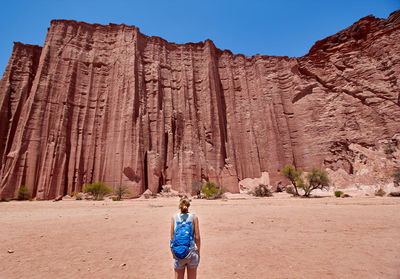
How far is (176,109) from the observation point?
3572cm

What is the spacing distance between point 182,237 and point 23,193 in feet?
97.1

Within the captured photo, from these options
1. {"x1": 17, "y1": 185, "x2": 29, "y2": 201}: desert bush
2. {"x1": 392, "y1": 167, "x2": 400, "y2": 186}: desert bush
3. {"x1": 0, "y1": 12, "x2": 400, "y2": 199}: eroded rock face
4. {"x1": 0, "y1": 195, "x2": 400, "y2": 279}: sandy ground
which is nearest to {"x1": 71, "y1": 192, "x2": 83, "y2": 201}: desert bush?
{"x1": 0, "y1": 12, "x2": 400, "y2": 199}: eroded rock face

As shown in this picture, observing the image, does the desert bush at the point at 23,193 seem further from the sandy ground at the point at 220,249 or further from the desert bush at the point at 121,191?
the sandy ground at the point at 220,249

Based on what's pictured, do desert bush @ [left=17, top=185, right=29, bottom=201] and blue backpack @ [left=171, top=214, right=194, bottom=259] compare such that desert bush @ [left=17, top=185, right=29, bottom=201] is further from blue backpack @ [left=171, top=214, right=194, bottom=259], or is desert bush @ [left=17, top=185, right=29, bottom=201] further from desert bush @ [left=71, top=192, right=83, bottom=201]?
blue backpack @ [left=171, top=214, right=194, bottom=259]

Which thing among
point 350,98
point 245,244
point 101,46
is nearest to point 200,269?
point 245,244

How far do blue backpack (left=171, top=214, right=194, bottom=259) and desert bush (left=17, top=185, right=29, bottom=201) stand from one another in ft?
96.5

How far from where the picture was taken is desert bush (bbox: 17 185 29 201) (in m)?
23.9

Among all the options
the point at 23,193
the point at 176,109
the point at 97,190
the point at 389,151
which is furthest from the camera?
the point at 176,109

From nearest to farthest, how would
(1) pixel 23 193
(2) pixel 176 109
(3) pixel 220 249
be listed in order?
→ (3) pixel 220 249, (1) pixel 23 193, (2) pixel 176 109

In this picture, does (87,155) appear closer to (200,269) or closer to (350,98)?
(200,269)

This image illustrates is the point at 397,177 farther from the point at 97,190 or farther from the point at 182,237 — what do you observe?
the point at 97,190

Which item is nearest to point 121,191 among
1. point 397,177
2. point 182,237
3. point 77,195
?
point 77,195

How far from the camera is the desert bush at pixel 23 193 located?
23938mm

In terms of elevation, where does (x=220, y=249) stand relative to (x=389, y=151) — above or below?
below
